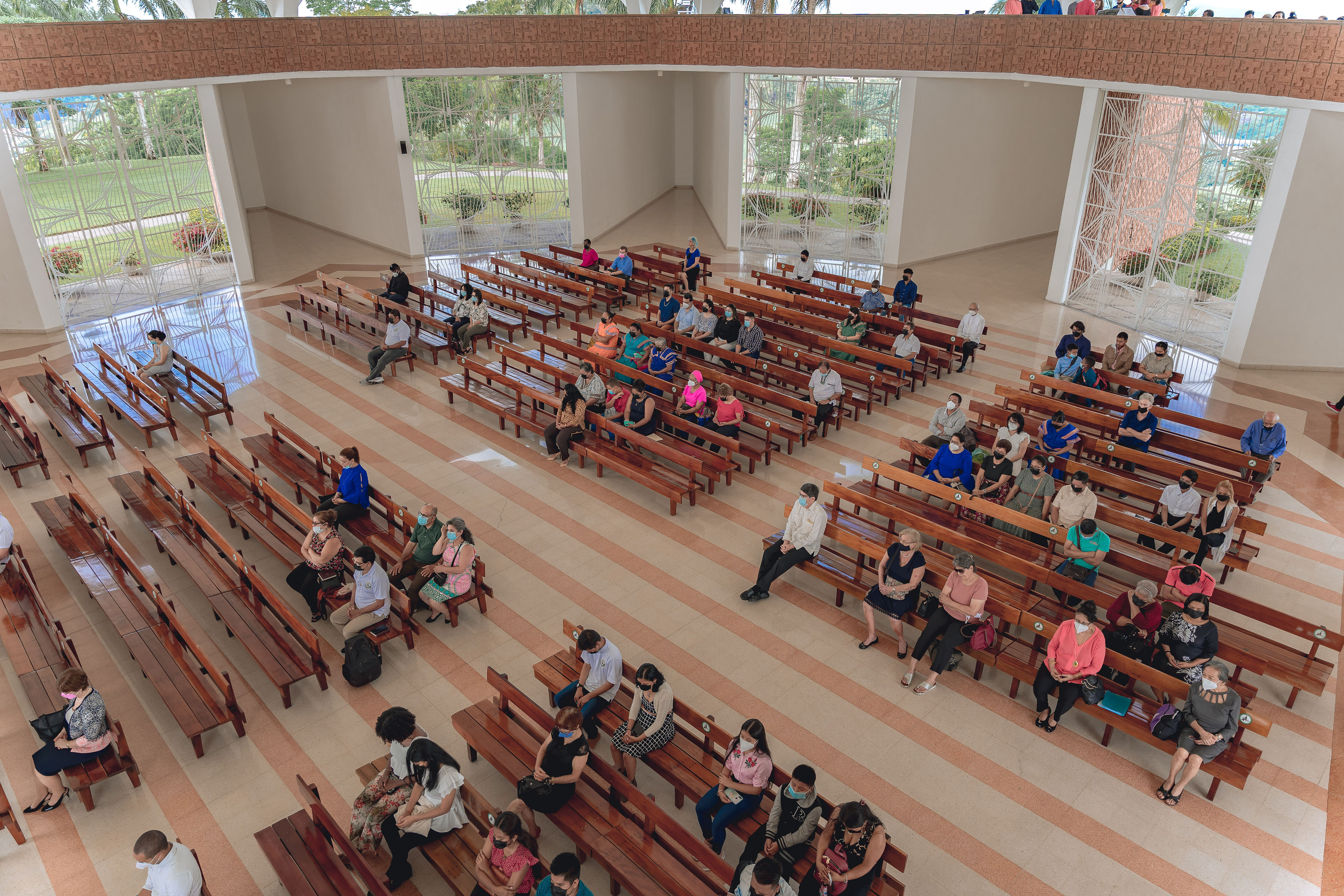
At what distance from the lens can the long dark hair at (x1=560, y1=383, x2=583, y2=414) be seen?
34.8ft

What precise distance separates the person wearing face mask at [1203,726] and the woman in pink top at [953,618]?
62.1 inches

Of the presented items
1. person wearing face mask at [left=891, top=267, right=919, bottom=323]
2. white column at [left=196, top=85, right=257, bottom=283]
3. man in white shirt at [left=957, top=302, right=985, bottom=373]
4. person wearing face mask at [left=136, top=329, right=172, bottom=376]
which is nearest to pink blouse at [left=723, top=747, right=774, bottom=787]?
man in white shirt at [left=957, top=302, right=985, bottom=373]

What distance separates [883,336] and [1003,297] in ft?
18.7

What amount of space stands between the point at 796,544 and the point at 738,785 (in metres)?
3.05

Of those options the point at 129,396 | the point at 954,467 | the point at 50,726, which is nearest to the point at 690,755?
the point at 50,726

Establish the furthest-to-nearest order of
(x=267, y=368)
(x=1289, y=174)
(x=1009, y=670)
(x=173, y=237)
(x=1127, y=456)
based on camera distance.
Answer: (x=173, y=237) → (x=267, y=368) → (x=1289, y=174) → (x=1127, y=456) → (x=1009, y=670)

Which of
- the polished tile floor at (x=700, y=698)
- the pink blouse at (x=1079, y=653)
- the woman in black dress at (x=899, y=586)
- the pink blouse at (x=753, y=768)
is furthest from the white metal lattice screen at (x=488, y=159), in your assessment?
the pink blouse at (x=753, y=768)

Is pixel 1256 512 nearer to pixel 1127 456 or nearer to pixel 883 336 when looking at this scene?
pixel 1127 456

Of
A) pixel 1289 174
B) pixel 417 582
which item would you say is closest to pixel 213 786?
pixel 417 582

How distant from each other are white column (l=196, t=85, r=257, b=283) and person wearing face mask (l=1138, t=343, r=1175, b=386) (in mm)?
17100

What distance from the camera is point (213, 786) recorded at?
6309mm

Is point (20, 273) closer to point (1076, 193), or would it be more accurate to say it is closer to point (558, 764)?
point (558, 764)

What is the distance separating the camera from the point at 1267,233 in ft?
42.8

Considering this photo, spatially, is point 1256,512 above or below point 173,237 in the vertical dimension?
below
